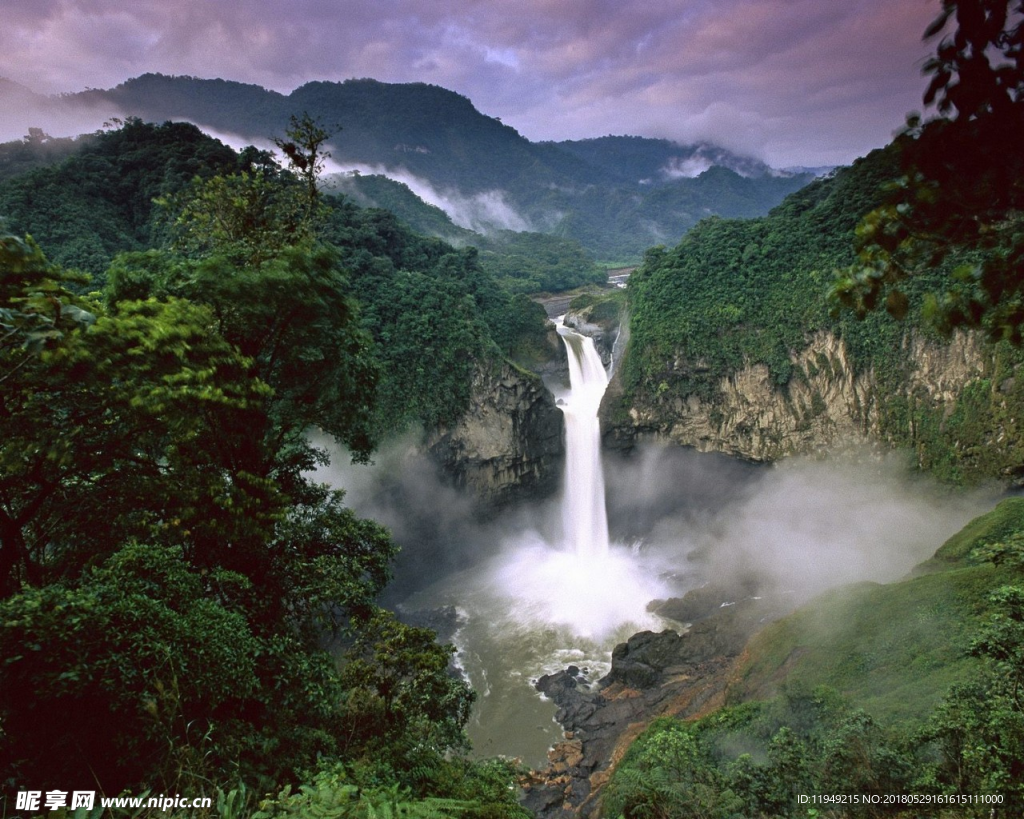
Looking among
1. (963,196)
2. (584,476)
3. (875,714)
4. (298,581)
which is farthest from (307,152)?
(584,476)

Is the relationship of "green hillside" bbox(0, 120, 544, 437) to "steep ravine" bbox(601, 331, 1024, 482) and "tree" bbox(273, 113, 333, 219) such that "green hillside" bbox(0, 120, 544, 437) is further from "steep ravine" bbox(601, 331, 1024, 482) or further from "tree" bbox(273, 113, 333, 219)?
"tree" bbox(273, 113, 333, 219)

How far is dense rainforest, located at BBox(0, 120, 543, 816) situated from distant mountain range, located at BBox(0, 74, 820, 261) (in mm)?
72002

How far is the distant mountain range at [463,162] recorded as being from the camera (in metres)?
92.0

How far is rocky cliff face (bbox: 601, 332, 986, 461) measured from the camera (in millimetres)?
19516

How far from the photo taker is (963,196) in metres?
1.83

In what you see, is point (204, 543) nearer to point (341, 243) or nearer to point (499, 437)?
point (499, 437)

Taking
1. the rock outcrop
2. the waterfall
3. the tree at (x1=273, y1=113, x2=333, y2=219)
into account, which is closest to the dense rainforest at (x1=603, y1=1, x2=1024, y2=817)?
the rock outcrop

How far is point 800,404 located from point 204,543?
79.1ft

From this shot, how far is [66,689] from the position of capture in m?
3.40

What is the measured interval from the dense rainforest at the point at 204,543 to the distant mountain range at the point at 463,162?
7200 cm

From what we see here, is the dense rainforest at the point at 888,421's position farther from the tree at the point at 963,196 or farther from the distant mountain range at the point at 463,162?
the distant mountain range at the point at 463,162

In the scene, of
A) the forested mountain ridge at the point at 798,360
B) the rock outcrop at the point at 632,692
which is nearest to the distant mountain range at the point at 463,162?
the forested mountain ridge at the point at 798,360

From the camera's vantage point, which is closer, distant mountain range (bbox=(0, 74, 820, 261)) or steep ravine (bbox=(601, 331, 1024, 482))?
steep ravine (bbox=(601, 331, 1024, 482))

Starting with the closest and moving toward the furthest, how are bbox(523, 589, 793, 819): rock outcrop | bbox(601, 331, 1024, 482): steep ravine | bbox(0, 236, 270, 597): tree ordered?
bbox(0, 236, 270, 597): tree, bbox(523, 589, 793, 819): rock outcrop, bbox(601, 331, 1024, 482): steep ravine
